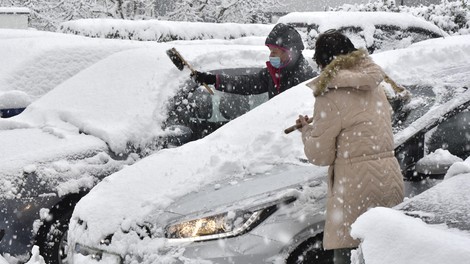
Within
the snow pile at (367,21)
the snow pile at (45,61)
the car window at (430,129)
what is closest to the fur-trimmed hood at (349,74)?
the car window at (430,129)

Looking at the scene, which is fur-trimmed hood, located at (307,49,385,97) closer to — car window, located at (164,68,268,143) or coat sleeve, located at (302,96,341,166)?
coat sleeve, located at (302,96,341,166)

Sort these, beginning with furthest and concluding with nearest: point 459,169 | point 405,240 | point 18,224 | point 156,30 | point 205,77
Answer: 1. point 156,30
2. point 205,77
3. point 18,224
4. point 459,169
5. point 405,240

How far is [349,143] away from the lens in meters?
3.40

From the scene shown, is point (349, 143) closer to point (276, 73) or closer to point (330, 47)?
point (330, 47)

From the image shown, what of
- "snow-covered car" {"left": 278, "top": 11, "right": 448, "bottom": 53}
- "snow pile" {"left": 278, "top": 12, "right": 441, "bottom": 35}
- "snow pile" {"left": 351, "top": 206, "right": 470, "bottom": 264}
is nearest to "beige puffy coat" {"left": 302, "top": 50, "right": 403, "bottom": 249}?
"snow pile" {"left": 351, "top": 206, "right": 470, "bottom": 264}

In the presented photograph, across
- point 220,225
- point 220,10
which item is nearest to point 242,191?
point 220,225

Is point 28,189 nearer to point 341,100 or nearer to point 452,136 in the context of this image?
point 341,100

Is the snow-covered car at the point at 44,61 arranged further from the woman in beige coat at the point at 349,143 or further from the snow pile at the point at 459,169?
the snow pile at the point at 459,169

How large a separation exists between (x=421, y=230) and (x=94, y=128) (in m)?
3.65

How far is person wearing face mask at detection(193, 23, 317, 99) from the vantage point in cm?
535

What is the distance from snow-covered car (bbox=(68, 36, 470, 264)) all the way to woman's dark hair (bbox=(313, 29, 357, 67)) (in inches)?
24.4

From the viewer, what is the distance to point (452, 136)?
407 cm

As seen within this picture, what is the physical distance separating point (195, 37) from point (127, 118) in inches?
350

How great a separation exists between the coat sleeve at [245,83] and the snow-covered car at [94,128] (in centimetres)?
20
